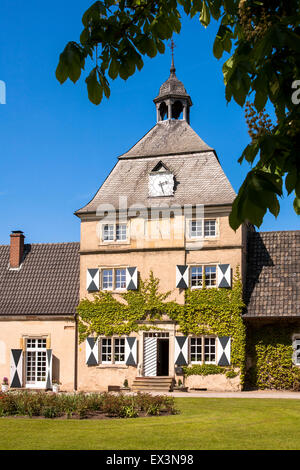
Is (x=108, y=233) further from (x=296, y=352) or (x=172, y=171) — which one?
(x=296, y=352)

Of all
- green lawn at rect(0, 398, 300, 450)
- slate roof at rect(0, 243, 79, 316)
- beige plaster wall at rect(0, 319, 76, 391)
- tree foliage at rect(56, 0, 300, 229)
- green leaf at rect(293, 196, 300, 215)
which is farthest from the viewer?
slate roof at rect(0, 243, 79, 316)

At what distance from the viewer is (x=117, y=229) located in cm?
2664

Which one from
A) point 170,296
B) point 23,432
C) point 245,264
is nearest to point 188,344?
point 170,296

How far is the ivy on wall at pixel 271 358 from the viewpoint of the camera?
79.8 ft

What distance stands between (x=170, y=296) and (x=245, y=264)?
364cm

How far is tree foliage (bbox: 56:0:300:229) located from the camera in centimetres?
227

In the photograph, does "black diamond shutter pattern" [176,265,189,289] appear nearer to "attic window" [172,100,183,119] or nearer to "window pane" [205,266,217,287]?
"window pane" [205,266,217,287]

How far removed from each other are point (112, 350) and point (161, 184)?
7.70 metres

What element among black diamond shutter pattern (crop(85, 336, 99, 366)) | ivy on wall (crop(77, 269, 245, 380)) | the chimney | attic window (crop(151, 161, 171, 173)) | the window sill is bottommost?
the window sill

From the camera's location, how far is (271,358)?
24547 mm

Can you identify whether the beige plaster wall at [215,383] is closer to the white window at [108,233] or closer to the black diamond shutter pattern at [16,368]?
the white window at [108,233]

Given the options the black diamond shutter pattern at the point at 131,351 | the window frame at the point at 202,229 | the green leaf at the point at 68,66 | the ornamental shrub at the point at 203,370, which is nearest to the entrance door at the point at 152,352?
the black diamond shutter pattern at the point at 131,351

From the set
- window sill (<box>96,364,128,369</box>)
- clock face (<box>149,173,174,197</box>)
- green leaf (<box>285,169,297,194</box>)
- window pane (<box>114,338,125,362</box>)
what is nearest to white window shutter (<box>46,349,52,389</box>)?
window sill (<box>96,364,128,369</box>)

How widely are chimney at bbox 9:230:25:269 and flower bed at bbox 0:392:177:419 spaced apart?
13.4 metres
